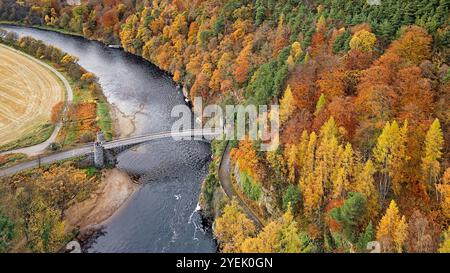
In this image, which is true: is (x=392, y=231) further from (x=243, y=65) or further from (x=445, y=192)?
(x=243, y=65)

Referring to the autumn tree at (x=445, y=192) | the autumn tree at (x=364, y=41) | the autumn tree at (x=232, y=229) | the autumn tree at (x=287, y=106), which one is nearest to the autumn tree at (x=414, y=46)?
the autumn tree at (x=364, y=41)

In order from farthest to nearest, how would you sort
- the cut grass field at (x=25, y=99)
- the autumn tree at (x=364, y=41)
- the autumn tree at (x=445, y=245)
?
1. the cut grass field at (x=25, y=99)
2. the autumn tree at (x=364, y=41)
3. the autumn tree at (x=445, y=245)

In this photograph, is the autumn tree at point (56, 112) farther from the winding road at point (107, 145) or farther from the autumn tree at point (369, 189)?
the autumn tree at point (369, 189)

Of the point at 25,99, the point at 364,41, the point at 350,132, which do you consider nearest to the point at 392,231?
the point at 350,132

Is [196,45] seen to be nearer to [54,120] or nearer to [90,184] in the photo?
Answer: [54,120]

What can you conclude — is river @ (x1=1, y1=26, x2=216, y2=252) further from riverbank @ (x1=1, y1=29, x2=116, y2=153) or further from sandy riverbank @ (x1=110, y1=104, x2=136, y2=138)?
riverbank @ (x1=1, y1=29, x2=116, y2=153)

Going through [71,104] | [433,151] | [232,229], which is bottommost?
[232,229]
